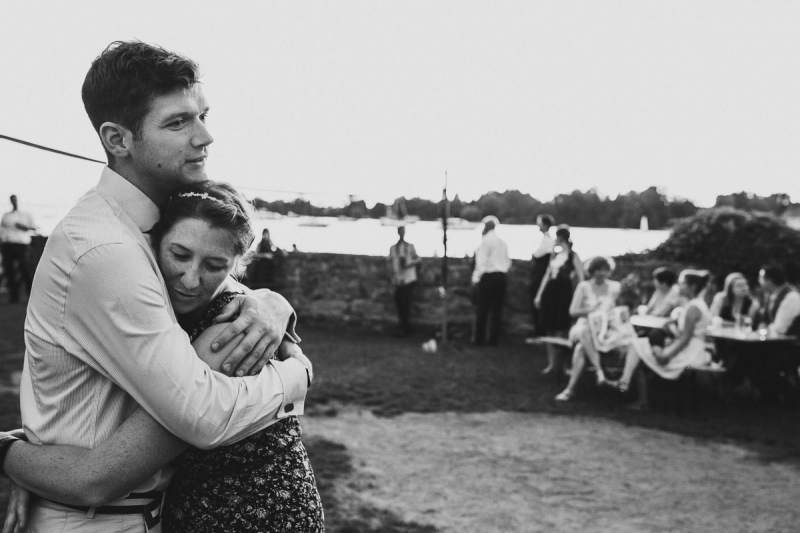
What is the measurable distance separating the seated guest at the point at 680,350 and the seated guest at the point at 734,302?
51.0 inches

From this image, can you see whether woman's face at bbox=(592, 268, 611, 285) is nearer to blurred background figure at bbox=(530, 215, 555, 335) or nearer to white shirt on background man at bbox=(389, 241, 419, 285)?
blurred background figure at bbox=(530, 215, 555, 335)

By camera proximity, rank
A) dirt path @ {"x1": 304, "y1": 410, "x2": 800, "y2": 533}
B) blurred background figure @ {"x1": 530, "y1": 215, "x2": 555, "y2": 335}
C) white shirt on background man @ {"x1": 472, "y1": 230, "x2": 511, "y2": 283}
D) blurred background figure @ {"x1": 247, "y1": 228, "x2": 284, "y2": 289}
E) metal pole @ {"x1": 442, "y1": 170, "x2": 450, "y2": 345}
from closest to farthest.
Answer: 1. dirt path @ {"x1": 304, "y1": 410, "x2": 800, "y2": 533}
2. blurred background figure @ {"x1": 530, "y1": 215, "x2": 555, "y2": 335}
3. white shirt on background man @ {"x1": 472, "y1": 230, "x2": 511, "y2": 283}
4. metal pole @ {"x1": 442, "y1": 170, "x2": 450, "y2": 345}
5. blurred background figure @ {"x1": 247, "y1": 228, "x2": 284, "y2": 289}

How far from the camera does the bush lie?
39.6 ft

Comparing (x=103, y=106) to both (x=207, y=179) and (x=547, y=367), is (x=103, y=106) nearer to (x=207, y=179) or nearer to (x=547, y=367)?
(x=207, y=179)

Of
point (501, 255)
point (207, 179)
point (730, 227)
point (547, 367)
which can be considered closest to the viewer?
point (207, 179)

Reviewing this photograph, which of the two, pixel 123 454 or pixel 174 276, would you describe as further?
pixel 174 276

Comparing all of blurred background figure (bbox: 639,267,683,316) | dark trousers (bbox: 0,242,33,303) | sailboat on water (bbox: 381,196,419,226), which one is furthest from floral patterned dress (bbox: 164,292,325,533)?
dark trousers (bbox: 0,242,33,303)

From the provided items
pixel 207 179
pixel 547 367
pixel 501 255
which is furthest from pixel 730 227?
pixel 207 179

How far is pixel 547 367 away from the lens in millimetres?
8742

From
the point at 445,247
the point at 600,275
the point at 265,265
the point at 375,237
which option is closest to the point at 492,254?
the point at 445,247

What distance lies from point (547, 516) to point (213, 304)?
10.6ft

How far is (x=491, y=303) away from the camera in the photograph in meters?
10.3

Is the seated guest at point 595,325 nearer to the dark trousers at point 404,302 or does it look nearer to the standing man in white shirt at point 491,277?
the standing man in white shirt at point 491,277

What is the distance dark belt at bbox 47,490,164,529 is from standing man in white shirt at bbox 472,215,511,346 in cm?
887
